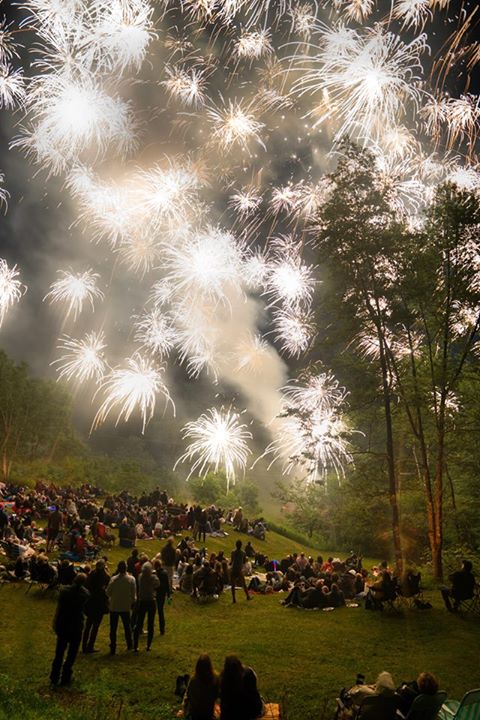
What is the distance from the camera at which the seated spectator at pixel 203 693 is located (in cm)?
608

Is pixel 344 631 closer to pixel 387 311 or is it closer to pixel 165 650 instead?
pixel 165 650

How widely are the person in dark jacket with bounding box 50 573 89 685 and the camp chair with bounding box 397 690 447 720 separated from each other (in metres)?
4.84

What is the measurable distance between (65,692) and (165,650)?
275cm

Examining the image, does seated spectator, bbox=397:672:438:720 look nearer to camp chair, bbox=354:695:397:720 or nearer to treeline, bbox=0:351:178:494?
camp chair, bbox=354:695:397:720

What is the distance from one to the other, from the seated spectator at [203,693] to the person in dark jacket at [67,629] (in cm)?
246

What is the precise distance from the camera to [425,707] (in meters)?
6.40

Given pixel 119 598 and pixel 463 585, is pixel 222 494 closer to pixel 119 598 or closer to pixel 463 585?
pixel 463 585

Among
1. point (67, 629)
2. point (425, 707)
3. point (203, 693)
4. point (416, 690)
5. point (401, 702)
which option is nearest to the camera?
point (203, 693)

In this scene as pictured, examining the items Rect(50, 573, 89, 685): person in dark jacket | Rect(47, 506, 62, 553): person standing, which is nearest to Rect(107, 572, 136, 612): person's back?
Rect(50, 573, 89, 685): person in dark jacket

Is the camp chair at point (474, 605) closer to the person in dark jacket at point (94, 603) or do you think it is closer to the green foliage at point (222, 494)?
the person in dark jacket at point (94, 603)

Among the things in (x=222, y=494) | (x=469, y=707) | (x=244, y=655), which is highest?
(x=222, y=494)

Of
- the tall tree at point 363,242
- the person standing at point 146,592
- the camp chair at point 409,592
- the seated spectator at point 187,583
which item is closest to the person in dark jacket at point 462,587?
the camp chair at point 409,592

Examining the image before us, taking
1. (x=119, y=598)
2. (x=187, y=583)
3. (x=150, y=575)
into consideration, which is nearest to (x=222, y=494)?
(x=187, y=583)

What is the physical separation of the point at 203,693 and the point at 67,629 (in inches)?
108
